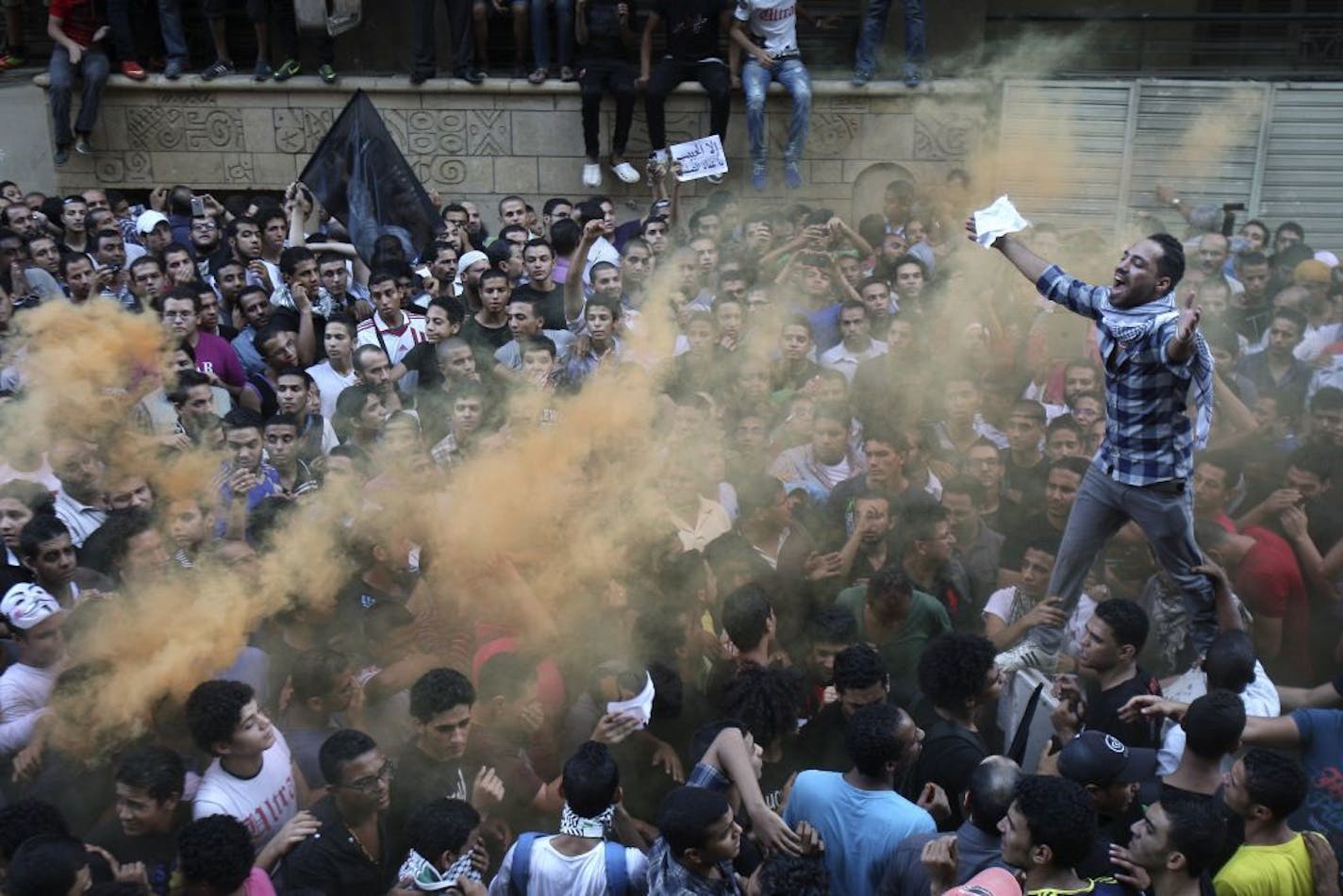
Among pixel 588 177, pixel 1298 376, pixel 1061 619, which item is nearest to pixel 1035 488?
pixel 1061 619

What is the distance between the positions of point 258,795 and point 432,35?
8.51 metres

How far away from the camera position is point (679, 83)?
1031cm

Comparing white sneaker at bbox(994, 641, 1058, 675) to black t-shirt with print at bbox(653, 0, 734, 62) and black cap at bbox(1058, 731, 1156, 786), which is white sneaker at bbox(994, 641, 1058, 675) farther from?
black t-shirt with print at bbox(653, 0, 734, 62)

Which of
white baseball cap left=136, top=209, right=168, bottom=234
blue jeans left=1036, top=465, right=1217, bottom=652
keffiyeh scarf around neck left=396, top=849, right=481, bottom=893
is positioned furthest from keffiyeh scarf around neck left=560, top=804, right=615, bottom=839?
white baseball cap left=136, top=209, right=168, bottom=234

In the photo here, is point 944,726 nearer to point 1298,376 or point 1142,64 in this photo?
point 1298,376

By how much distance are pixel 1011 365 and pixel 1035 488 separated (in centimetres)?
150

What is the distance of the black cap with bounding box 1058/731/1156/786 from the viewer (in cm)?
338

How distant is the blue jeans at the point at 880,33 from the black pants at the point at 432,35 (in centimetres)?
334

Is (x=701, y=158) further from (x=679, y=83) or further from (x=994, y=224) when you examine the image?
(x=994, y=224)

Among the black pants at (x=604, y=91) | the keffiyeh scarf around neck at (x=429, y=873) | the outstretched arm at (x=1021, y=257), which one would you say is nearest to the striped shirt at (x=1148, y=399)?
the outstretched arm at (x=1021, y=257)

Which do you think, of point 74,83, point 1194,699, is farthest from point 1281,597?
point 74,83

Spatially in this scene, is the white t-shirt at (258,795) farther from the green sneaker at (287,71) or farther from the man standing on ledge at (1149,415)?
the green sneaker at (287,71)

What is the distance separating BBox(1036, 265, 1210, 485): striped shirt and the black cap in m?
1.15

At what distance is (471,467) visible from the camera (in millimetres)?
5562
